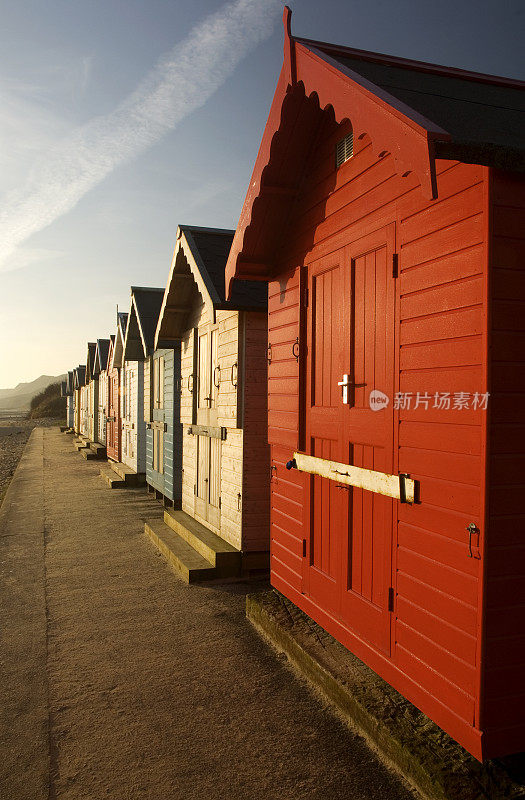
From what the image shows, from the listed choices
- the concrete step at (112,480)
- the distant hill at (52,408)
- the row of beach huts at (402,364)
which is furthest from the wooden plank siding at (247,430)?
the distant hill at (52,408)

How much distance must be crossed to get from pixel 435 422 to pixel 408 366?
17.7 inches

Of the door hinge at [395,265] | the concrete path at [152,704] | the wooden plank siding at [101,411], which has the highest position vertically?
the door hinge at [395,265]

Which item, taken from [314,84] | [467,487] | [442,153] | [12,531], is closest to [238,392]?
[314,84]

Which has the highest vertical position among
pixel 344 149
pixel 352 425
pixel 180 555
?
pixel 344 149

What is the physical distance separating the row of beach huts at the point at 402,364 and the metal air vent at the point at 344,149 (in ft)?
0.07

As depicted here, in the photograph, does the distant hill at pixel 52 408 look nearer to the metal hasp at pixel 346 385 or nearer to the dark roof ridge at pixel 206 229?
the dark roof ridge at pixel 206 229

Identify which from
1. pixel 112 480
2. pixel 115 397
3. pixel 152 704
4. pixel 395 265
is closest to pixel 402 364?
pixel 395 265

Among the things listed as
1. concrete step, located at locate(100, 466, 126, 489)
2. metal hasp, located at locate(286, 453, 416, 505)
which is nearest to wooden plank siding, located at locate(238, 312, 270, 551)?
metal hasp, located at locate(286, 453, 416, 505)

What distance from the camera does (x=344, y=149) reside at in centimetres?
458

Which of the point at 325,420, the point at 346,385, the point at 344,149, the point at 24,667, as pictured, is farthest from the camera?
the point at 24,667

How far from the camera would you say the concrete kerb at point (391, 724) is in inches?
115

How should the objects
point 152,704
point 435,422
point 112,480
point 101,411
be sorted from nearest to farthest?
1. point 435,422
2. point 152,704
3. point 112,480
4. point 101,411

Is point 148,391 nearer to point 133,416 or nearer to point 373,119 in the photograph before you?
Result: point 133,416

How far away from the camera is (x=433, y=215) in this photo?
135 inches
